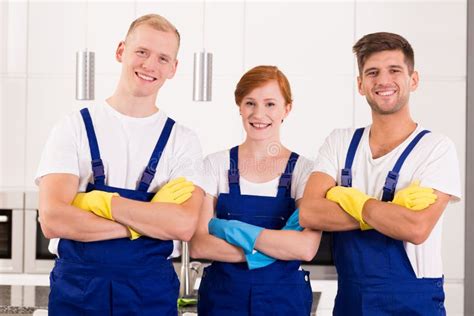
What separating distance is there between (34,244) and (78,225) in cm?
229

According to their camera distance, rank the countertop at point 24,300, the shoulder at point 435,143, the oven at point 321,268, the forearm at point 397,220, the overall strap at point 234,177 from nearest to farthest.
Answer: the forearm at point 397,220
the shoulder at point 435,143
the overall strap at point 234,177
the countertop at point 24,300
the oven at point 321,268

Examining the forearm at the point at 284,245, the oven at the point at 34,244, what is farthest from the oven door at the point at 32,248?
the forearm at the point at 284,245

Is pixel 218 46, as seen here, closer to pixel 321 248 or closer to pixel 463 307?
pixel 321 248

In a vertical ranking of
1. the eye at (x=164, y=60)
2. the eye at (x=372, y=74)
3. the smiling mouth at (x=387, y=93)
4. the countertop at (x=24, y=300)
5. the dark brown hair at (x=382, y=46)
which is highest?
the dark brown hair at (x=382, y=46)

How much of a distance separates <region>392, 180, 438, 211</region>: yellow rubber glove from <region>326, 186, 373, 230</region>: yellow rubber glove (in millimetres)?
82

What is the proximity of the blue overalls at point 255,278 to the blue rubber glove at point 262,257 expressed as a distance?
0.02 m

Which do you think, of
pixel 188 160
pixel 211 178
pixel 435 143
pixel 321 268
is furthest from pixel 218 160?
pixel 321 268

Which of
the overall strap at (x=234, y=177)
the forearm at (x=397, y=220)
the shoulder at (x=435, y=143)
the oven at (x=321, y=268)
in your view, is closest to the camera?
the forearm at (x=397, y=220)

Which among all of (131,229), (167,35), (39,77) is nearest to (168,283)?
(131,229)

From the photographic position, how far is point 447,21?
415cm

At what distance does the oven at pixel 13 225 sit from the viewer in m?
4.19

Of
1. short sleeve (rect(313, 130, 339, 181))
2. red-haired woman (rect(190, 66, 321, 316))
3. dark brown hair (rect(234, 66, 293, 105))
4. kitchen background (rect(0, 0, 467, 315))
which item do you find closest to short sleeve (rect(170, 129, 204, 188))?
red-haired woman (rect(190, 66, 321, 316))

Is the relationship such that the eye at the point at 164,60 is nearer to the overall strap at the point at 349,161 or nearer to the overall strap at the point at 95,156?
the overall strap at the point at 95,156

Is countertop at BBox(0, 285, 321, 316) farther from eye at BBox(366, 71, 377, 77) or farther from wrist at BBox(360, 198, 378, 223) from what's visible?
eye at BBox(366, 71, 377, 77)
